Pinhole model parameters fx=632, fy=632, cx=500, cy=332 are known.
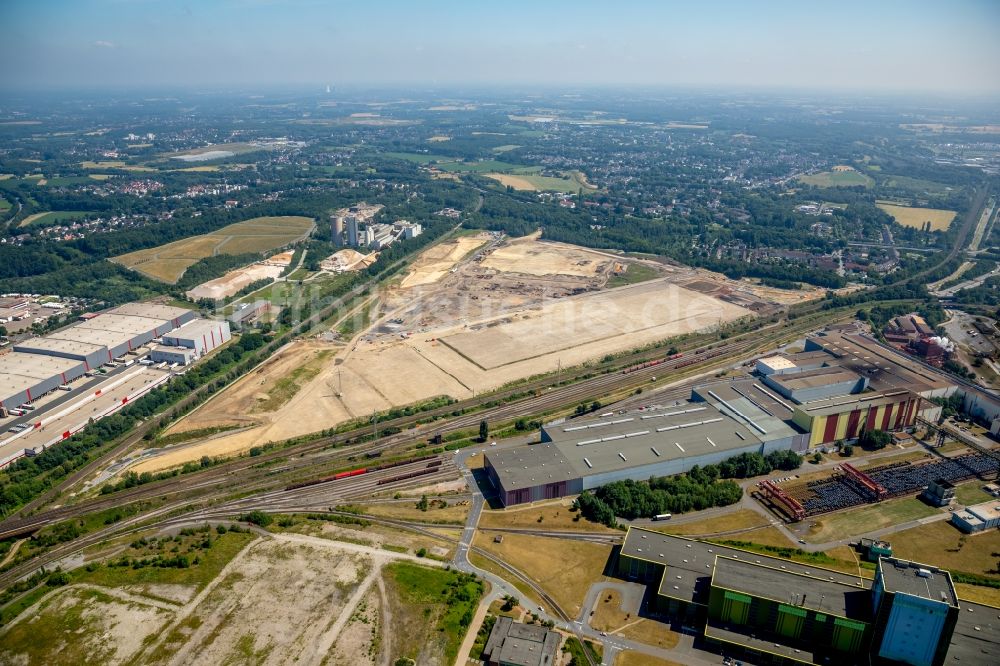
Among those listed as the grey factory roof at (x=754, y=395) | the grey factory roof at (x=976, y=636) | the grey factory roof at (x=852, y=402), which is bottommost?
the grey factory roof at (x=754, y=395)

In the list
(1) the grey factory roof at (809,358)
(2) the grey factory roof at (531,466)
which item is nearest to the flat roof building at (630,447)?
(2) the grey factory roof at (531,466)

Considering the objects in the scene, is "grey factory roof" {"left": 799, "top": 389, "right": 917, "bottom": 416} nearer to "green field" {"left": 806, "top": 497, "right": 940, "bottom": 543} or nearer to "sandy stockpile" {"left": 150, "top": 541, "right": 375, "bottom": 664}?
"green field" {"left": 806, "top": 497, "right": 940, "bottom": 543}

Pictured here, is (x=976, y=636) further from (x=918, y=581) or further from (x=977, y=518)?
(x=977, y=518)

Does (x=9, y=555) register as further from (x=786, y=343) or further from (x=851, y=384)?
(x=786, y=343)

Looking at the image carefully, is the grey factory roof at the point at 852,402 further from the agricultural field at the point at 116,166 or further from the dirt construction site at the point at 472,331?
the agricultural field at the point at 116,166

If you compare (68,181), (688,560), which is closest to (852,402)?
(688,560)

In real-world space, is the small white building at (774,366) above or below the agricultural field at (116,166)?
below

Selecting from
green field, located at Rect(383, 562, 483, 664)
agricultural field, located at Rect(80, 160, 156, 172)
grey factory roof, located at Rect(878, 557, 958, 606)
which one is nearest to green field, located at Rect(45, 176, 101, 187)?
agricultural field, located at Rect(80, 160, 156, 172)
